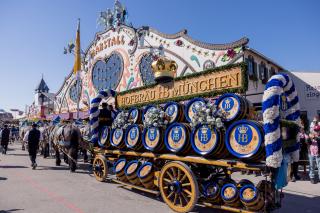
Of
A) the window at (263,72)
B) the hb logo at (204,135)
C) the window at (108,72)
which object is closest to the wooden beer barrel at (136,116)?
the hb logo at (204,135)

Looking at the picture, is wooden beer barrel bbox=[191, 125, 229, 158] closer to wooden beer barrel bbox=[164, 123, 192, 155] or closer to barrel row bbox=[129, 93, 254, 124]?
wooden beer barrel bbox=[164, 123, 192, 155]

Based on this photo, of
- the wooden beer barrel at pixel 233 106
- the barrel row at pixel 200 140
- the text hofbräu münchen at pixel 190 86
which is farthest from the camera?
the text hofbräu münchen at pixel 190 86

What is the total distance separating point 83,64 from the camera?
26.4 meters

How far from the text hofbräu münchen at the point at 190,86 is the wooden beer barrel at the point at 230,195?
1847 millimetres

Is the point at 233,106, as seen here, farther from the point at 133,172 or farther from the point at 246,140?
the point at 133,172

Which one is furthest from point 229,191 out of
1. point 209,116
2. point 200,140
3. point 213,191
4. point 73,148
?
point 73,148

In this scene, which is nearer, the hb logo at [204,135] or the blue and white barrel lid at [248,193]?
the blue and white barrel lid at [248,193]

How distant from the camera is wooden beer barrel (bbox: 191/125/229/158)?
4.88 m

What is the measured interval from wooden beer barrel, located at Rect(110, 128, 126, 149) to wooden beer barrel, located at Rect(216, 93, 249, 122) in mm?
3202

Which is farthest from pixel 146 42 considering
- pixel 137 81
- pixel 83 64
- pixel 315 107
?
pixel 315 107

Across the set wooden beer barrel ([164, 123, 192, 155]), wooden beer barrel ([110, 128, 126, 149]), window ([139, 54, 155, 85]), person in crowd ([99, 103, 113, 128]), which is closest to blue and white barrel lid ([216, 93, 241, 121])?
wooden beer barrel ([164, 123, 192, 155])

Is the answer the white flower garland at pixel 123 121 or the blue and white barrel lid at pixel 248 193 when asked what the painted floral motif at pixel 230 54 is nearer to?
the white flower garland at pixel 123 121

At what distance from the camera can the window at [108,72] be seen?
2212cm

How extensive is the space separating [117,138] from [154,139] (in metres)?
1.67
